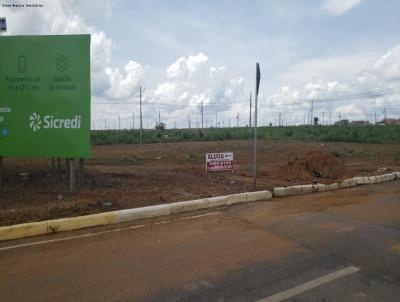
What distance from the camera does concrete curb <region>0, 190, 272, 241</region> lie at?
6266 millimetres

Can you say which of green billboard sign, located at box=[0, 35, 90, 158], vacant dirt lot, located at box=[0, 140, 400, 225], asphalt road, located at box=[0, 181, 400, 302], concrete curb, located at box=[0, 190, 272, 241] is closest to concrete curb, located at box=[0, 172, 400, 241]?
concrete curb, located at box=[0, 190, 272, 241]

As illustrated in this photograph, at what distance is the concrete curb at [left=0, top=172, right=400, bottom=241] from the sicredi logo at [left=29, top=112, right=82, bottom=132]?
9.60 ft

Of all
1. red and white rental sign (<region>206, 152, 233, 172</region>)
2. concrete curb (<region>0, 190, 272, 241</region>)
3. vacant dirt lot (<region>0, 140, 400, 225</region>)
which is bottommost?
concrete curb (<region>0, 190, 272, 241</region>)

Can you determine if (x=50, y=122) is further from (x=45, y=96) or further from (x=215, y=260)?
(x=215, y=260)

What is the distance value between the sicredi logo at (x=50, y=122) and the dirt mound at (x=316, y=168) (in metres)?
7.15

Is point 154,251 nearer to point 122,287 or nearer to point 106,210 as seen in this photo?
point 122,287

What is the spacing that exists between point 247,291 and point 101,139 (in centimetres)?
3732

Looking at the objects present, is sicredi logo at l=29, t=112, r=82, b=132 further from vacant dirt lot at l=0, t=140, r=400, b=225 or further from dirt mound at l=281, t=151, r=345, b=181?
dirt mound at l=281, t=151, r=345, b=181

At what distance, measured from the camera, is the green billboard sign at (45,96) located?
353 inches

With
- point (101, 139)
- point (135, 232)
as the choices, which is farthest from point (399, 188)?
point (101, 139)

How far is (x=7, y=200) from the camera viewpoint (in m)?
8.27

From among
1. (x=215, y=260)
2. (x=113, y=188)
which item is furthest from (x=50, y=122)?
(x=215, y=260)

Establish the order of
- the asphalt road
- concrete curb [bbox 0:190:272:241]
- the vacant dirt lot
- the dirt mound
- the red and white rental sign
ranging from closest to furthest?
the asphalt road < concrete curb [bbox 0:190:272:241] < the vacant dirt lot < the red and white rental sign < the dirt mound

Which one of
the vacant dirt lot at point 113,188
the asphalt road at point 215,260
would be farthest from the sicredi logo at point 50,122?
the asphalt road at point 215,260
